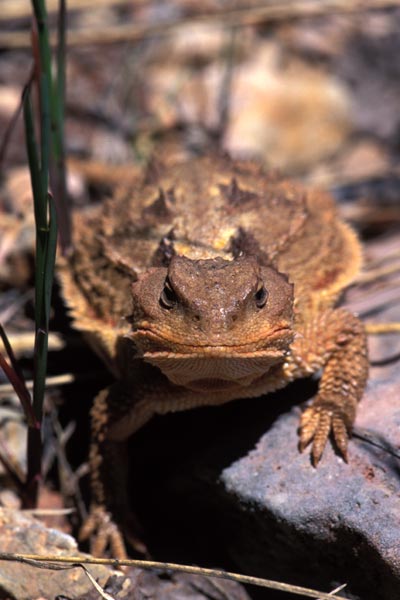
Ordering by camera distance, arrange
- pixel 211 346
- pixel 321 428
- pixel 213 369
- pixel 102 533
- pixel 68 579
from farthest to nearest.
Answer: pixel 102 533 → pixel 321 428 → pixel 68 579 → pixel 213 369 → pixel 211 346

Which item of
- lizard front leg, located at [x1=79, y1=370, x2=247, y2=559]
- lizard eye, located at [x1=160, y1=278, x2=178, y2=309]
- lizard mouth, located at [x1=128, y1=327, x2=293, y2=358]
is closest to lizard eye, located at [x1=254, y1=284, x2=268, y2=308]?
lizard mouth, located at [x1=128, y1=327, x2=293, y2=358]

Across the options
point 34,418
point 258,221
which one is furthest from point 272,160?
point 34,418

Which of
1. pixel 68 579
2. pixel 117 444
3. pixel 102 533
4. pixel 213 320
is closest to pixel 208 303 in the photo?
pixel 213 320

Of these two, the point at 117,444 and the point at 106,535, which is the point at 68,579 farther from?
the point at 117,444

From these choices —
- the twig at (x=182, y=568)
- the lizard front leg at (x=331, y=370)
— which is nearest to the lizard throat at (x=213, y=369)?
the lizard front leg at (x=331, y=370)

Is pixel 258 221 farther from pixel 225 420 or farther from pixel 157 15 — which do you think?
pixel 157 15

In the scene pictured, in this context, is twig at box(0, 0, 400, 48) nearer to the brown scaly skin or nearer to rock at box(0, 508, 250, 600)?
the brown scaly skin
